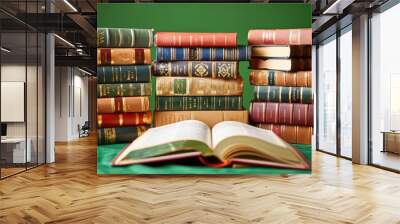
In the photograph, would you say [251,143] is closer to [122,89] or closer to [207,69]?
[207,69]

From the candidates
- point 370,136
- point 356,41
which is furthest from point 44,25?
point 370,136

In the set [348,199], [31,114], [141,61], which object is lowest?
[348,199]

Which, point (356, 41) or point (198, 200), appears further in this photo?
point (356, 41)

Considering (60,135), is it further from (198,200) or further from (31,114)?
(198,200)

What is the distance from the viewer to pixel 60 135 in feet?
45.9

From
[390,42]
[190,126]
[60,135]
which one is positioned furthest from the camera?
[60,135]

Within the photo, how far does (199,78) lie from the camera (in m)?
3.14

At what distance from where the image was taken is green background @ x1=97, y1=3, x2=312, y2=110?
3277 mm

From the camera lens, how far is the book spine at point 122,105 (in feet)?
10.8

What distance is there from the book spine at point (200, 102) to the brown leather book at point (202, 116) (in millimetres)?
34

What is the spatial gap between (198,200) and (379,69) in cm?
456

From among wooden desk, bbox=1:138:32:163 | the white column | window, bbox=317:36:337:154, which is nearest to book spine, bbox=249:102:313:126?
the white column

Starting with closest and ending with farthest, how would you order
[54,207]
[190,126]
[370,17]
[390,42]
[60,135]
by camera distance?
[190,126] < [54,207] < [390,42] < [370,17] < [60,135]

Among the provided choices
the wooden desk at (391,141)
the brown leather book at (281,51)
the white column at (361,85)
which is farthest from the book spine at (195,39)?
the white column at (361,85)
